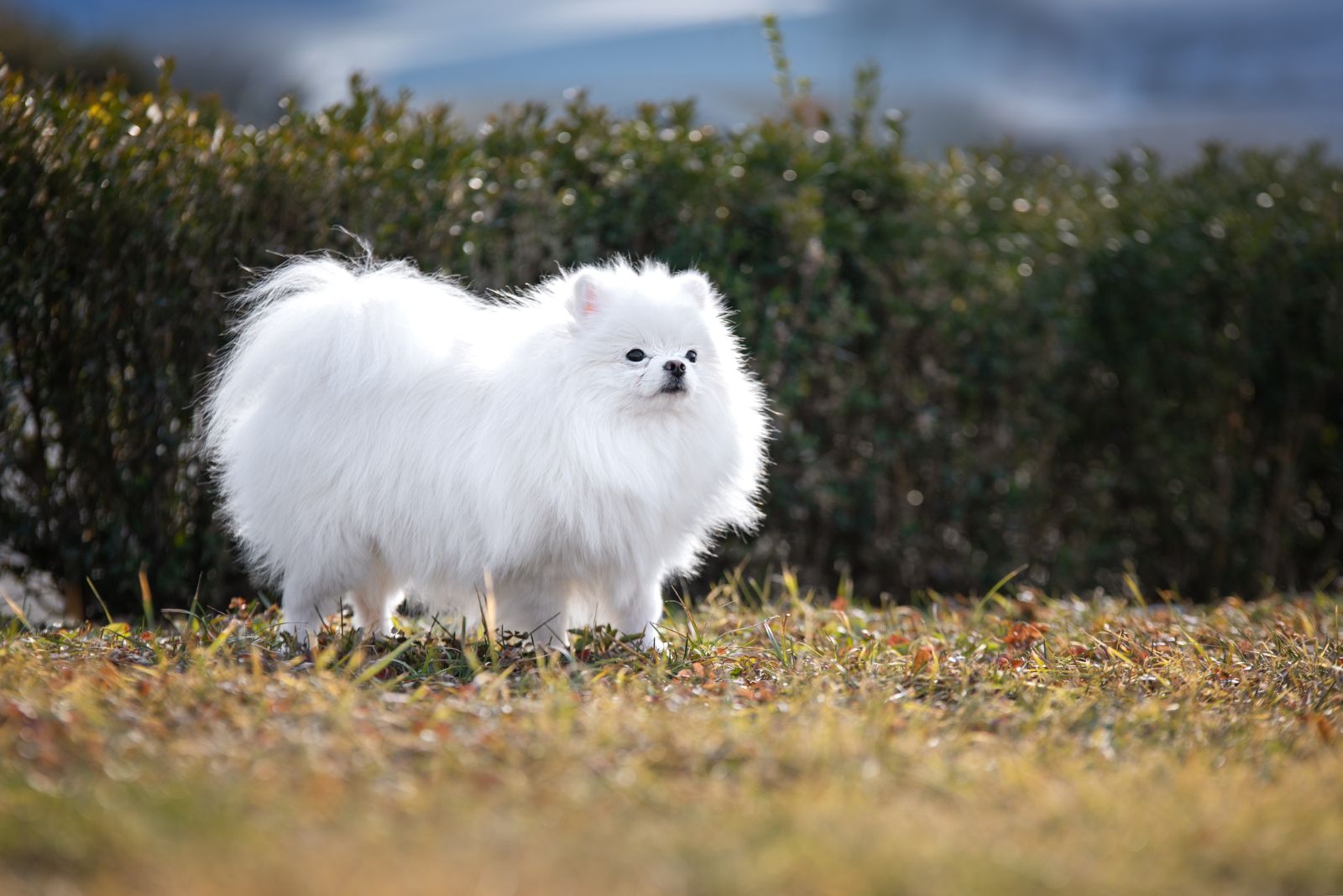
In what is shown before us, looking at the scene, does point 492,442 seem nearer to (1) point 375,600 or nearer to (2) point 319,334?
(2) point 319,334

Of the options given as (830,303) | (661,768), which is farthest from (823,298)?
(661,768)

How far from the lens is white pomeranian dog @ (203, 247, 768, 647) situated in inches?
173

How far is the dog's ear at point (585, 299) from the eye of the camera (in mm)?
4484

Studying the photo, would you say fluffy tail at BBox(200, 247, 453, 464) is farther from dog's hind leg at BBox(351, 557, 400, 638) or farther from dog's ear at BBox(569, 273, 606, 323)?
dog's hind leg at BBox(351, 557, 400, 638)

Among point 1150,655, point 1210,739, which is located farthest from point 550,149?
point 1210,739

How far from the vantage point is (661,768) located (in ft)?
10.5

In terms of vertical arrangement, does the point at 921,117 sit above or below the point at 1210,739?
above

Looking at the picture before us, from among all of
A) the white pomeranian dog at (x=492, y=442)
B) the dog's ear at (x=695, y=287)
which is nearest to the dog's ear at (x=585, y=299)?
the white pomeranian dog at (x=492, y=442)

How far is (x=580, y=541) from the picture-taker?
442cm

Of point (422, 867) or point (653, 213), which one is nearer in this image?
point (422, 867)

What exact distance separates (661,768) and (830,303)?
13.2 feet

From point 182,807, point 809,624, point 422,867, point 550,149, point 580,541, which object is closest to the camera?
point 422,867

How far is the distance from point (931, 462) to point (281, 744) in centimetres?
486

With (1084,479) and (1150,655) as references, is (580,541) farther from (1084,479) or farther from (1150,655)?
(1084,479)
